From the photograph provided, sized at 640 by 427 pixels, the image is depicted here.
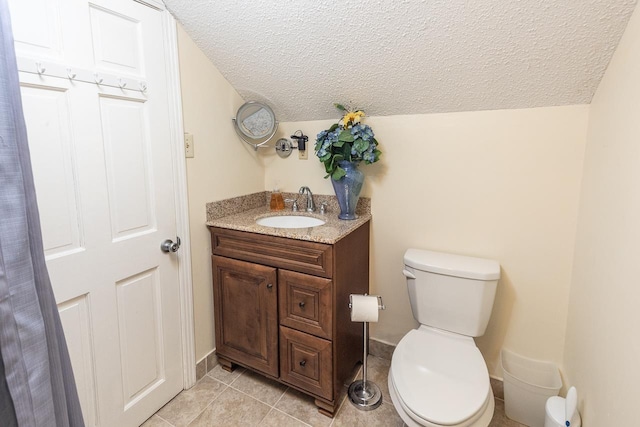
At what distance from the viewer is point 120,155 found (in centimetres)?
127

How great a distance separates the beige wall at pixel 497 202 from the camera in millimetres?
1404

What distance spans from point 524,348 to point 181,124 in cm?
195

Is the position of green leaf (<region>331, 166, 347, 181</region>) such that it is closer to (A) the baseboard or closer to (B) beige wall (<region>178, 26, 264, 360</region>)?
(B) beige wall (<region>178, 26, 264, 360</region>)

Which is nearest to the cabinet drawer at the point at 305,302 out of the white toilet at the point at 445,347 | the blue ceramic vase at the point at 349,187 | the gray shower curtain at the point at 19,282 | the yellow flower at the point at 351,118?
the white toilet at the point at 445,347

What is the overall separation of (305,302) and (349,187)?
61cm

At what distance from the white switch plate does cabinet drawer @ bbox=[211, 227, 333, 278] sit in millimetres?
391

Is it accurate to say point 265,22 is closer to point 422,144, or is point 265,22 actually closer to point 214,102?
point 214,102

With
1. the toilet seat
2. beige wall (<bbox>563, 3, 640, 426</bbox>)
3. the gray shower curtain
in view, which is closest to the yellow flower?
beige wall (<bbox>563, 3, 640, 426</bbox>)

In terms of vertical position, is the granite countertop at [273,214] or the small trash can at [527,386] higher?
the granite countertop at [273,214]

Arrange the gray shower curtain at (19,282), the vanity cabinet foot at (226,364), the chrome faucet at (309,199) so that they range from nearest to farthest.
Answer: the gray shower curtain at (19,282)
the vanity cabinet foot at (226,364)
the chrome faucet at (309,199)

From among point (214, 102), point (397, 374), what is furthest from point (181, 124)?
point (397, 374)

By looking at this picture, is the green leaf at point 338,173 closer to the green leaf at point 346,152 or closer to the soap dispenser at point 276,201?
the green leaf at point 346,152

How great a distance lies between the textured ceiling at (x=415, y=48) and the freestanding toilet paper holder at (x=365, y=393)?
1016 mm

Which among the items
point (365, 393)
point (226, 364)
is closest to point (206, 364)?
point (226, 364)
